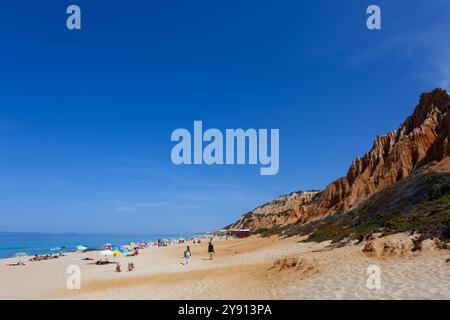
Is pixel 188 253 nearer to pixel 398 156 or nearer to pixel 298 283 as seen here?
pixel 298 283

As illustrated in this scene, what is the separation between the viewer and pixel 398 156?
134 feet

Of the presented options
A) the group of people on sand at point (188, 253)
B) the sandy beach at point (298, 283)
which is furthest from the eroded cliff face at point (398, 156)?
the sandy beach at point (298, 283)

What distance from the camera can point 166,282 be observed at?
17844 mm

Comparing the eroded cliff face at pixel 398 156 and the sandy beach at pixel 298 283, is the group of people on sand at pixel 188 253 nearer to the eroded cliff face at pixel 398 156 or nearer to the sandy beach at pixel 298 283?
the sandy beach at pixel 298 283

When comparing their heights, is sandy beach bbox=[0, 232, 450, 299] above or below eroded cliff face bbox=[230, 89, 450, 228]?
below

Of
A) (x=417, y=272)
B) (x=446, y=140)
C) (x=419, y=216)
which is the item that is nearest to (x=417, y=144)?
(x=446, y=140)

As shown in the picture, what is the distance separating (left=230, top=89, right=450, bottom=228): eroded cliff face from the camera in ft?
119

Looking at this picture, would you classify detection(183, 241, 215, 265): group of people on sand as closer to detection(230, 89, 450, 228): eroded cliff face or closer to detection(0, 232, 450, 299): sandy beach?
detection(0, 232, 450, 299): sandy beach

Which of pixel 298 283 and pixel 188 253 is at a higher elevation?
pixel 298 283

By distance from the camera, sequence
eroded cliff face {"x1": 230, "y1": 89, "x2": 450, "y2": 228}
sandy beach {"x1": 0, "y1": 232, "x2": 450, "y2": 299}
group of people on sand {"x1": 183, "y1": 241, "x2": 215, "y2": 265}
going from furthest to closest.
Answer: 1. eroded cliff face {"x1": 230, "y1": 89, "x2": 450, "y2": 228}
2. group of people on sand {"x1": 183, "y1": 241, "x2": 215, "y2": 265}
3. sandy beach {"x1": 0, "y1": 232, "x2": 450, "y2": 299}

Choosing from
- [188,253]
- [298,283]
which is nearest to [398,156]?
[188,253]

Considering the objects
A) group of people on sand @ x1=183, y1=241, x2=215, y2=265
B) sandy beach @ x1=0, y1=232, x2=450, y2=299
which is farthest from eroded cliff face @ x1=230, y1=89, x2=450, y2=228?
sandy beach @ x1=0, y1=232, x2=450, y2=299
